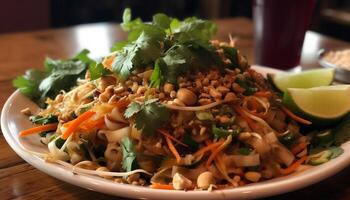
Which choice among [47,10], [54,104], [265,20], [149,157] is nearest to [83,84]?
[54,104]

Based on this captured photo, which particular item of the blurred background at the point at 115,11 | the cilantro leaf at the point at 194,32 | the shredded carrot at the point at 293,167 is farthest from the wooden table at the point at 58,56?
the blurred background at the point at 115,11

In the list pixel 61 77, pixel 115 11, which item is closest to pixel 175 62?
pixel 61 77

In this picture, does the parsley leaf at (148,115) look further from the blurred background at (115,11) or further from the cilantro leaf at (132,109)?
the blurred background at (115,11)

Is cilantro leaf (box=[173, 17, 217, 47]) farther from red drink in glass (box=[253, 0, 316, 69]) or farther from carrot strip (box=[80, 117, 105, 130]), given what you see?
red drink in glass (box=[253, 0, 316, 69])

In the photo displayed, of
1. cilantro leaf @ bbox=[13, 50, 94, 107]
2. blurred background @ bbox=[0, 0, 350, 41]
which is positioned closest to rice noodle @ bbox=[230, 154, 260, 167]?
cilantro leaf @ bbox=[13, 50, 94, 107]

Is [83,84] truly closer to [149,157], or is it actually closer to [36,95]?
[36,95]

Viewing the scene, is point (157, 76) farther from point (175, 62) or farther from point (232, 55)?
point (232, 55)
